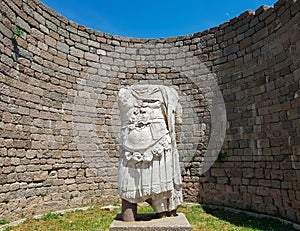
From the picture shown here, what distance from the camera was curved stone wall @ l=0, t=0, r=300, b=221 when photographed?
6020 mm

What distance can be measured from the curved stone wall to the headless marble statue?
3459 mm

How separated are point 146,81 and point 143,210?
3.99 m

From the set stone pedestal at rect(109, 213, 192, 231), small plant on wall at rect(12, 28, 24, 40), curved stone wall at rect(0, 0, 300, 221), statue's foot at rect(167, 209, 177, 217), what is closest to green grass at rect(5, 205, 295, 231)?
curved stone wall at rect(0, 0, 300, 221)

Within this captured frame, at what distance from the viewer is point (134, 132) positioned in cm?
338

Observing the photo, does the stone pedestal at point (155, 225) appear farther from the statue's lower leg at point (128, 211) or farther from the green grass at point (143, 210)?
the green grass at point (143, 210)

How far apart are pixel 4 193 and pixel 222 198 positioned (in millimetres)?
5307

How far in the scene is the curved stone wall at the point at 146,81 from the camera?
6020mm

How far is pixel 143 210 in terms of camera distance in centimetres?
684

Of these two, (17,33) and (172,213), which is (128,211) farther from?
(17,33)

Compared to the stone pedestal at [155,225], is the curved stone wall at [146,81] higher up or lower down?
higher up

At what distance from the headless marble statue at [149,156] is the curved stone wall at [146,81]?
3.46 meters

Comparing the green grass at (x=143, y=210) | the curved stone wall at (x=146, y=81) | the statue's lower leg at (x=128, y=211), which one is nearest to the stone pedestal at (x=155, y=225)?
the statue's lower leg at (x=128, y=211)

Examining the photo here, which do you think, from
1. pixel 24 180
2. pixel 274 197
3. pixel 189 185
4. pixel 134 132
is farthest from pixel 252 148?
pixel 24 180

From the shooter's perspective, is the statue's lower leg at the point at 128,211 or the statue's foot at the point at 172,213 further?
the statue's foot at the point at 172,213
